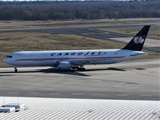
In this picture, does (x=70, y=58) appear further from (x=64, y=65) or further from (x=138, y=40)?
(x=138, y=40)

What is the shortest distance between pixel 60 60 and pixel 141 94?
22.2 meters

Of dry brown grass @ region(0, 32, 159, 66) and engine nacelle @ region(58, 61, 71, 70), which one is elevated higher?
engine nacelle @ region(58, 61, 71, 70)

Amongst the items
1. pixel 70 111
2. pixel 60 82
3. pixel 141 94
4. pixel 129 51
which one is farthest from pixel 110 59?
pixel 70 111

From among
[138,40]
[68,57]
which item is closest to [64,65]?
[68,57]

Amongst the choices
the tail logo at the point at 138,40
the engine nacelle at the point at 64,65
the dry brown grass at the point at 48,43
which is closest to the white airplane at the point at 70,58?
the engine nacelle at the point at 64,65

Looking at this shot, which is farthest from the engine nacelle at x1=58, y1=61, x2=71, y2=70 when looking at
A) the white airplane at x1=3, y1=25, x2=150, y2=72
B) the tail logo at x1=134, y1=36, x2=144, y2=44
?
the tail logo at x1=134, y1=36, x2=144, y2=44

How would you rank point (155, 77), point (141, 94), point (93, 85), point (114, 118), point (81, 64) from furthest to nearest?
point (81, 64)
point (155, 77)
point (93, 85)
point (141, 94)
point (114, 118)

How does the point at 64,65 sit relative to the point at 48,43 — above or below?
above

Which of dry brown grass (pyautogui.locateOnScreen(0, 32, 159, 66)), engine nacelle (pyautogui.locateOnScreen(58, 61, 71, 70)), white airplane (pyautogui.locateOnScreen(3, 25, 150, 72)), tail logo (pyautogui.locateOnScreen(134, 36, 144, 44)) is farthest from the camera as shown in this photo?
dry brown grass (pyautogui.locateOnScreen(0, 32, 159, 66))

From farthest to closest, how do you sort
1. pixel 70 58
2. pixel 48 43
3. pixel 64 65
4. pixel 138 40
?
pixel 48 43 < pixel 138 40 < pixel 70 58 < pixel 64 65

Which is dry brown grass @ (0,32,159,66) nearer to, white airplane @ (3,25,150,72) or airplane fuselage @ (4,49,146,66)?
white airplane @ (3,25,150,72)

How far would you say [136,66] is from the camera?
237 ft

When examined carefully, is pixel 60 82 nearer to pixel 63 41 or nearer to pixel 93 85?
pixel 93 85

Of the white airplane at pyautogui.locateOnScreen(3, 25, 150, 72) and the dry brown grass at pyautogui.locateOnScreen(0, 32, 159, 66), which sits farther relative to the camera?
the dry brown grass at pyautogui.locateOnScreen(0, 32, 159, 66)
